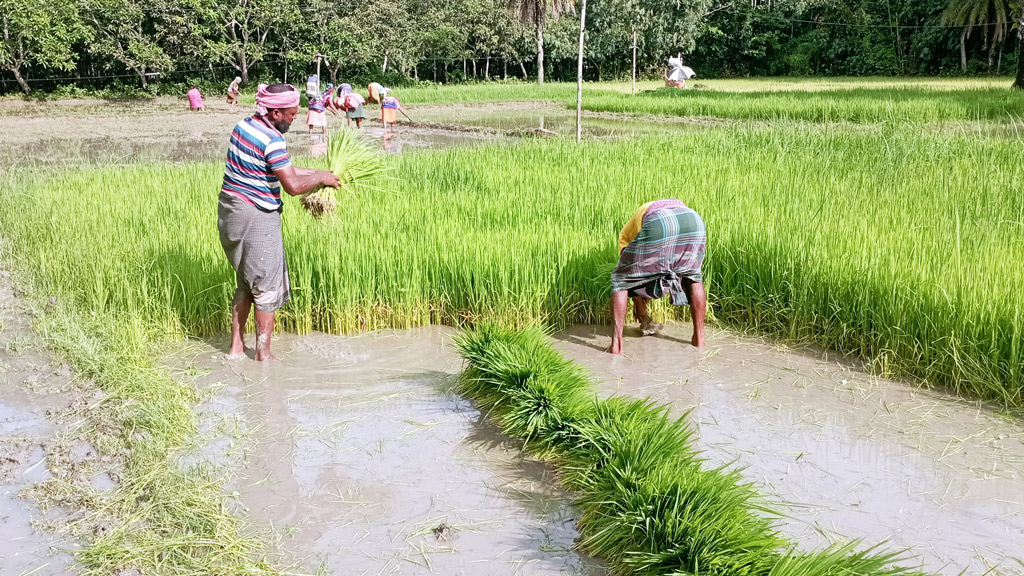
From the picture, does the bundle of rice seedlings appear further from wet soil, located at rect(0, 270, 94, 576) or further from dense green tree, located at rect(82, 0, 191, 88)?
dense green tree, located at rect(82, 0, 191, 88)

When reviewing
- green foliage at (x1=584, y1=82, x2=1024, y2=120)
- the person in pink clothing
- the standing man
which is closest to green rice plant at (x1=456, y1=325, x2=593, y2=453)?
the standing man

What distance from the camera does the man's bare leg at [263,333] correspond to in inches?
154

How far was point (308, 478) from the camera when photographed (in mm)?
2816

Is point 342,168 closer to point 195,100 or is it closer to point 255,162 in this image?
point 255,162

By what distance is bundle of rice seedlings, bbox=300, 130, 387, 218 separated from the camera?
4.64 m

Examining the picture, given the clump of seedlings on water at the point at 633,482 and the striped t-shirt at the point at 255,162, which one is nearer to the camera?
the clump of seedlings on water at the point at 633,482

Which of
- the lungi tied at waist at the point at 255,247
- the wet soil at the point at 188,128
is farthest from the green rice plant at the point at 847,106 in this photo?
the lungi tied at waist at the point at 255,247

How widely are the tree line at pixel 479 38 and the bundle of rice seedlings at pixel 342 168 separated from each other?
53.8 ft

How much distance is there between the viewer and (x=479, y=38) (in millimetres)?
31188

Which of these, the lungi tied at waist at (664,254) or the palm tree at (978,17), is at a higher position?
the palm tree at (978,17)

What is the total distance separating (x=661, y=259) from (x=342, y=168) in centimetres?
202

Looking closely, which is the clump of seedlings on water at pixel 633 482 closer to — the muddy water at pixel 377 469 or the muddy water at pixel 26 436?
the muddy water at pixel 377 469

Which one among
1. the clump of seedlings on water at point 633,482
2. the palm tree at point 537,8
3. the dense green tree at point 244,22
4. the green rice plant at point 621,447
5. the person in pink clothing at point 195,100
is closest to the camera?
the clump of seedlings on water at point 633,482

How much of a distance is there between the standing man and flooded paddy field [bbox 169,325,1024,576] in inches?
11.8
